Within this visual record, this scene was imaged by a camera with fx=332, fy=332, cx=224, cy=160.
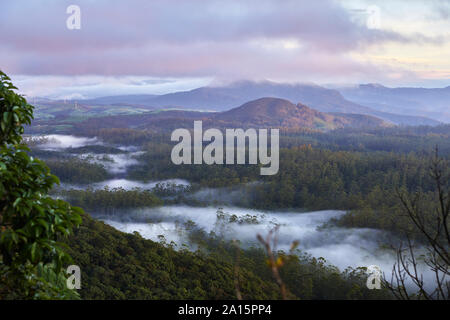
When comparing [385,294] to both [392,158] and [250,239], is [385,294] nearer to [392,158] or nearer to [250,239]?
[250,239]

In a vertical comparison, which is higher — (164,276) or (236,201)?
(164,276)

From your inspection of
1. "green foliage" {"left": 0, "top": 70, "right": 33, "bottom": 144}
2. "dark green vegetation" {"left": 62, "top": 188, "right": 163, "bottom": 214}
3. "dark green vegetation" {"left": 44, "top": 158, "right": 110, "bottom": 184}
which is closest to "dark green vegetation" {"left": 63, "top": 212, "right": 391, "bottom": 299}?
"green foliage" {"left": 0, "top": 70, "right": 33, "bottom": 144}

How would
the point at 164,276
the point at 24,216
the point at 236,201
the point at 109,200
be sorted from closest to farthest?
the point at 24,216
the point at 164,276
the point at 109,200
the point at 236,201

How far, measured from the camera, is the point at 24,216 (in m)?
4.49

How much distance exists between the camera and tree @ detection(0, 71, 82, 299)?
4.20 m

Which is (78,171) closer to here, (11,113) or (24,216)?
(11,113)

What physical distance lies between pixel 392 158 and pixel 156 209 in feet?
218

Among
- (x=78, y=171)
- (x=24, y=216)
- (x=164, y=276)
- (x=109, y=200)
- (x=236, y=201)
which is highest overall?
(x=24, y=216)

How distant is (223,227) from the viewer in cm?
7112

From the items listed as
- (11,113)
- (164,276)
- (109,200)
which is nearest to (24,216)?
(11,113)

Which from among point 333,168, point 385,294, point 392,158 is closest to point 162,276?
point 385,294

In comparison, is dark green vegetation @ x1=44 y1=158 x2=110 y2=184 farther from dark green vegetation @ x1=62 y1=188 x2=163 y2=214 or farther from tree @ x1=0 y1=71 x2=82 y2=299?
tree @ x1=0 y1=71 x2=82 y2=299

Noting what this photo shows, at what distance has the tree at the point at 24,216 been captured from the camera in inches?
165

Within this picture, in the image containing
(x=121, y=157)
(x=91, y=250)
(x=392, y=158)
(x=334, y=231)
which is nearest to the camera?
(x=91, y=250)
